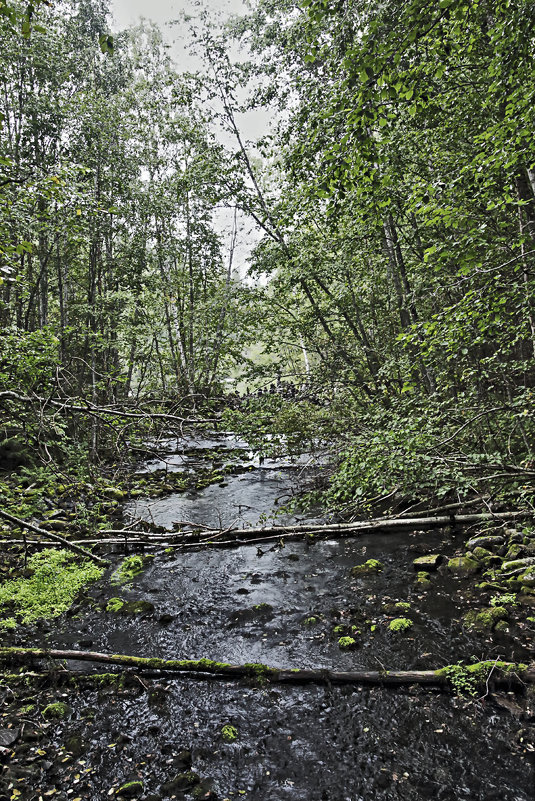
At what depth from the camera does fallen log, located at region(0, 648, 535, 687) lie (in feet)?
12.6

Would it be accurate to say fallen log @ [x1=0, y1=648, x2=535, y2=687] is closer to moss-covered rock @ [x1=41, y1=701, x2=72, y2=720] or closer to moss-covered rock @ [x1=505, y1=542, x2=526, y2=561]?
moss-covered rock @ [x1=41, y1=701, x2=72, y2=720]

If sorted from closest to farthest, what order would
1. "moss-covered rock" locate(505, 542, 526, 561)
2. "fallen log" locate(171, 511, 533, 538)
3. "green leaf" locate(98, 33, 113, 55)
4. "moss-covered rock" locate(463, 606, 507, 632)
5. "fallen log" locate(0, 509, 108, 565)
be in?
"green leaf" locate(98, 33, 113, 55) → "fallen log" locate(0, 509, 108, 565) → "moss-covered rock" locate(463, 606, 507, 632) → "moss-covered rock" locate(505, 542, 526, 561) → "fallen log" locate(171, 511, 533, 538)

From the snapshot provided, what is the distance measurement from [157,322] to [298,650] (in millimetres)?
14515

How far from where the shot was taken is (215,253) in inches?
771

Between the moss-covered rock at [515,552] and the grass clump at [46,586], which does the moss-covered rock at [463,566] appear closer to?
the moss-covered rock at [515,552]

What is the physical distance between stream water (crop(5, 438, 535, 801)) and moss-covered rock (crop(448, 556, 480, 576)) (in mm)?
223

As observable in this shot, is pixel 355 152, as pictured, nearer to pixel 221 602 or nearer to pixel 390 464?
pixel 390 464

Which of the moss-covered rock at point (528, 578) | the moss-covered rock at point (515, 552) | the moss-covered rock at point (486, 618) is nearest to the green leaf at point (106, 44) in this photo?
the moss-covered rock at point (486, 618)

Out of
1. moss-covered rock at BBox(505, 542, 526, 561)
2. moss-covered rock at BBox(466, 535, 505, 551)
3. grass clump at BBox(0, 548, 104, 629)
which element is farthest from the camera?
moss-covered rock at BBox(466, 535, 505, 551)

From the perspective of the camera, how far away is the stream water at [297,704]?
10.5ft

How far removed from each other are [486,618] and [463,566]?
1.24 metres

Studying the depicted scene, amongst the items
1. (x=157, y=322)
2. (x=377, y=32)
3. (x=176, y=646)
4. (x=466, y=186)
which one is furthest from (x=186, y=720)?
(x=157, y=322)

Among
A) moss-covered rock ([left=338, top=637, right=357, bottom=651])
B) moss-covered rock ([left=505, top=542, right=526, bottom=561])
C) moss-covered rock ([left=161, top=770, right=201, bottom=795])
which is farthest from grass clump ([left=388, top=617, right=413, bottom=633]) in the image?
moss-covered rock ([left=161, top=770, right=201, bottom=795])

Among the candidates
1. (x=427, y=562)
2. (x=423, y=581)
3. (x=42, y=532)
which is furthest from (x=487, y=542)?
(x=42, y=532)
